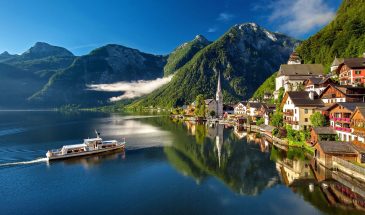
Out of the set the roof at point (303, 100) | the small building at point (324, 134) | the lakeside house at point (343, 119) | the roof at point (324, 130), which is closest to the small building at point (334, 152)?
the lakeside house at point (343, 119)

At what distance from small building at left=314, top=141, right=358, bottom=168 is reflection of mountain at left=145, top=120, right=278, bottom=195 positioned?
959 centimetres

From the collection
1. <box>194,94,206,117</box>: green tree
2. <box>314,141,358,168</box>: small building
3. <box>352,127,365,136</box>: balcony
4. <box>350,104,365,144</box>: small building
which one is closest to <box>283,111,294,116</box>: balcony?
<box>350,104,365,144</box>: small building

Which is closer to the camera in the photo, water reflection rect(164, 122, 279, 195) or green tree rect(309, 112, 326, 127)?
water reflection rect(164, 122, 279, 195)

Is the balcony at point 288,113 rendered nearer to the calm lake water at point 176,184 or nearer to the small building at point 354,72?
the calm lake water at point 176,184

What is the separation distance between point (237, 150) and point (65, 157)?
44.3 meters

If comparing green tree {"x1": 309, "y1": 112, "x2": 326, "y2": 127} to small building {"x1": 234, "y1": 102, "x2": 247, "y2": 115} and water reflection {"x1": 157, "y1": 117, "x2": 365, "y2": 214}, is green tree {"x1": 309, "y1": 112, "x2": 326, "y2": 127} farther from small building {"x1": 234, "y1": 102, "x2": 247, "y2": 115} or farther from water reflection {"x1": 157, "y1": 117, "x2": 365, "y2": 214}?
small building {"x1": 234, "y1": 102, "x2": 247, "y2": 115}

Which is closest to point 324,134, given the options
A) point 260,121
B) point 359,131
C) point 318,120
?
point 318,120

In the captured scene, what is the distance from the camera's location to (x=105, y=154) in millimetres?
74562

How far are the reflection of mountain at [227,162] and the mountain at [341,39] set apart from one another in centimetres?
8796

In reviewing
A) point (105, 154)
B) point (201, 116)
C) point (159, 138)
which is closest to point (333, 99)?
point (159, 138)

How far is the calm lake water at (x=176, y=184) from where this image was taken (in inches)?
1489

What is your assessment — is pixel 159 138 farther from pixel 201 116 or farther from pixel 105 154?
pixel 201 116

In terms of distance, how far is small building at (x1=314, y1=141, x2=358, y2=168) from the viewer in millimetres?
50631

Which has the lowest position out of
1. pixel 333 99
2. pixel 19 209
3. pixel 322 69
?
pixel 19 209
